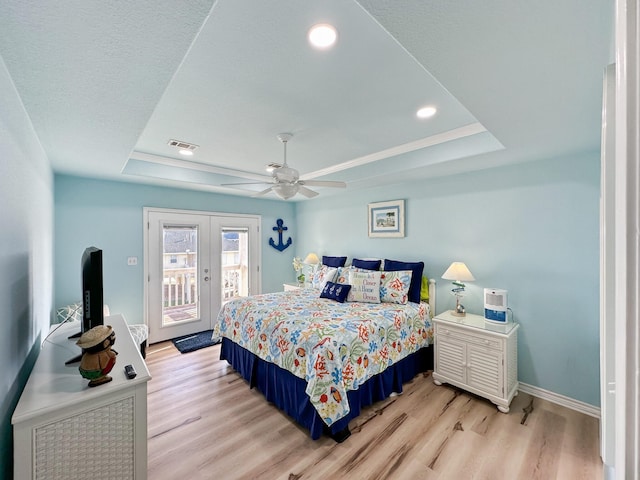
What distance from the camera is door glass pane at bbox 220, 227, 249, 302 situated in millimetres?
4852

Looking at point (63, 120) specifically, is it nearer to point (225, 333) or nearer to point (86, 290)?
point (86, 290)

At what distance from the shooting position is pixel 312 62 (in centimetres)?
165

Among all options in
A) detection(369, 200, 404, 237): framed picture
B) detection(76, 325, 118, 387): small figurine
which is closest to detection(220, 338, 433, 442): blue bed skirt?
detection(76, 325, 118, 387): small figurine

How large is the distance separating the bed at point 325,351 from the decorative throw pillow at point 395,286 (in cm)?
8

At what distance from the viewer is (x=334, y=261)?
4566 mm

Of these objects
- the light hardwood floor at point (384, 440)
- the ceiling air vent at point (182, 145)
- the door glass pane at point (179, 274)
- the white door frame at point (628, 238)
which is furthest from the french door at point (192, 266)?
the white door frame at point (628, 238)

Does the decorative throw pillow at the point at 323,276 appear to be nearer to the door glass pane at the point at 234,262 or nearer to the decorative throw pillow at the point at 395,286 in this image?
the decorative throw pillow at the point at 395,286

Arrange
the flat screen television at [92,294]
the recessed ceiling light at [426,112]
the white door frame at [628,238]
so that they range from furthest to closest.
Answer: the recessed ceiling light at [426,112] < the flat screen television at [92,294] < the white door frame at [628,238]

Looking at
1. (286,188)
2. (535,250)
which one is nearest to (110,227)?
(286,188)

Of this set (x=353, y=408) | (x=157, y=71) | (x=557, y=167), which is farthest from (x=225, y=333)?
(x=557, y=167)

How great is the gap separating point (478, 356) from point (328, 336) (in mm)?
1502

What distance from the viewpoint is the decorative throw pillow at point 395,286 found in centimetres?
332

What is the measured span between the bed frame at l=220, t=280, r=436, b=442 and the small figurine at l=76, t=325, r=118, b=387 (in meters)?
1.37

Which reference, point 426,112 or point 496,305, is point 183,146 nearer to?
point 426,112
